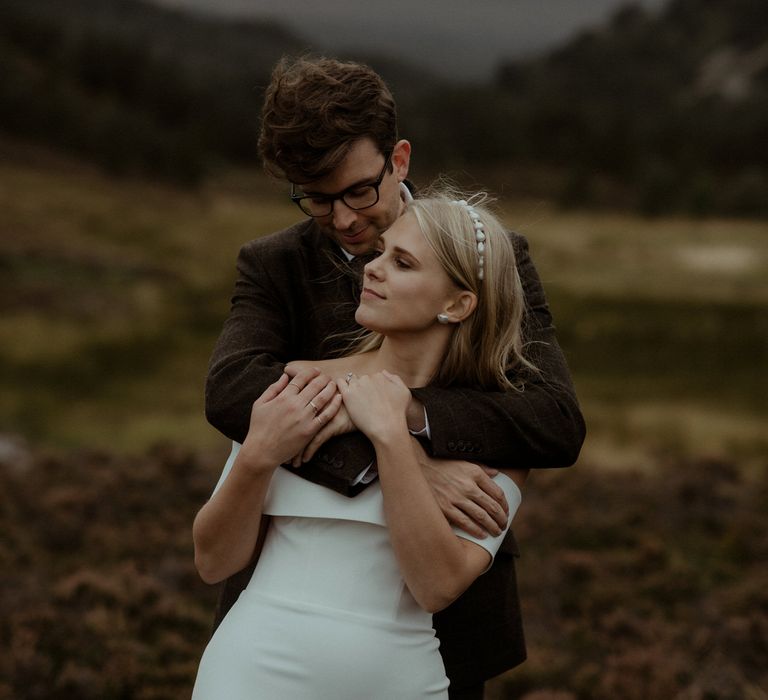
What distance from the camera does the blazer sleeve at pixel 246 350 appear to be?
212 centimetres

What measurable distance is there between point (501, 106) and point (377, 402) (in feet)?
65.6

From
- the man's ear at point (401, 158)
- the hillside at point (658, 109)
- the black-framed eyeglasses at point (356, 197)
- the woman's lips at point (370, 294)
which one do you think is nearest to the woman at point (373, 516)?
the woman's lips at point (370, 294)

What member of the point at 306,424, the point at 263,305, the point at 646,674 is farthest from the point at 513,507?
the point at 646,674

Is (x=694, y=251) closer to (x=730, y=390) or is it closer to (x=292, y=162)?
(x=730, y=390)

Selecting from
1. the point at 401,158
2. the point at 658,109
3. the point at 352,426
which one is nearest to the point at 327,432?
the point at 352,426

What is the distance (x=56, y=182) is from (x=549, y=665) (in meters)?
14.1

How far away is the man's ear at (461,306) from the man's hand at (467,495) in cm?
28

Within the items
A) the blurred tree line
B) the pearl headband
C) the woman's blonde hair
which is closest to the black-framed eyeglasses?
the woman's blonde hair

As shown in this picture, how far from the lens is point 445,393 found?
2.08 metres

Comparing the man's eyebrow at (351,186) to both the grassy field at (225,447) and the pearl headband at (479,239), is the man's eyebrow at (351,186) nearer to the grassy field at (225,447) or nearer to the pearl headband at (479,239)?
the pearl headband at (479,239)

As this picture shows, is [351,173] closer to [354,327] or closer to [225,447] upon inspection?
[354,327]

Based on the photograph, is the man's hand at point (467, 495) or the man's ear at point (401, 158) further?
the man's ear at point (401, 158)

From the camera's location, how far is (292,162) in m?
2.30

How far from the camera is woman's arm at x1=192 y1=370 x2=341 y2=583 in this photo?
1.92 metres
